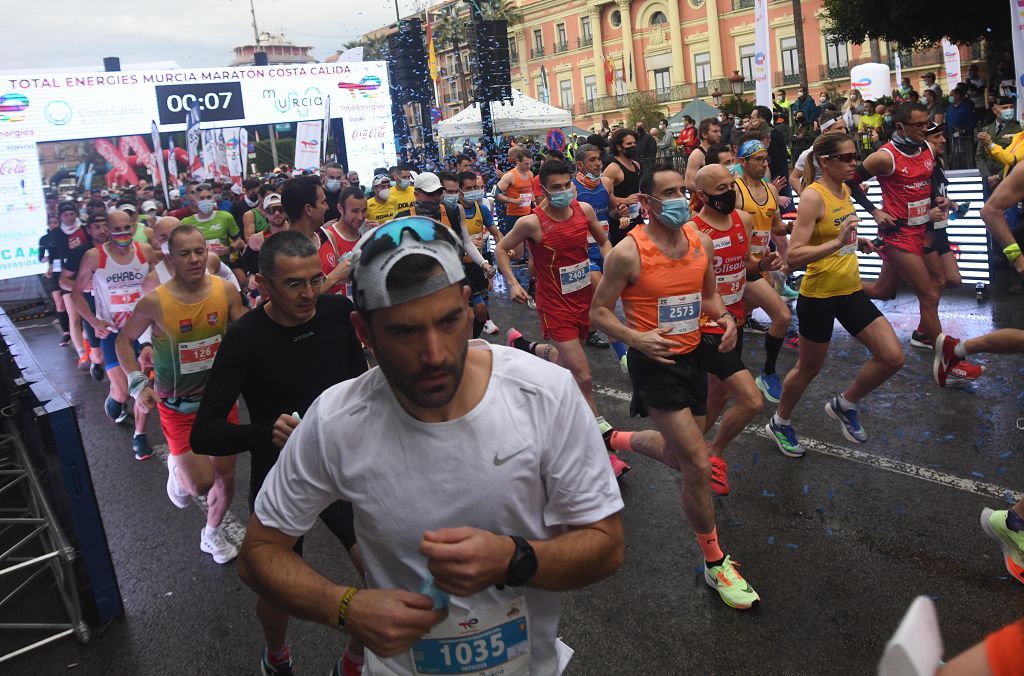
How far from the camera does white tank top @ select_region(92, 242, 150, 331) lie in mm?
8508

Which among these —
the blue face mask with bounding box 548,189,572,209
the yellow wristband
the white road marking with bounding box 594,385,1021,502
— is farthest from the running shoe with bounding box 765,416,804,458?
the yellow wristband

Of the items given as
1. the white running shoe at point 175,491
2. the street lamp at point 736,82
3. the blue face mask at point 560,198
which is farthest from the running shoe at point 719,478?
the street lamp at point 736,82

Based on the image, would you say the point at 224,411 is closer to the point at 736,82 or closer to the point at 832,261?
the point at 832,261

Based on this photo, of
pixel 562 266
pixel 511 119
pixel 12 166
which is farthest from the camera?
pixel 511 119

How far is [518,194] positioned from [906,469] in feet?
30.5

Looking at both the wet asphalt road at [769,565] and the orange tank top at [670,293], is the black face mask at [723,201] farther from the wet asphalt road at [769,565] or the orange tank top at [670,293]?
the wet asphalt road at [769,565]

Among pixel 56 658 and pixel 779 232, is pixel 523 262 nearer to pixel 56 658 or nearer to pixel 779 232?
pixel 779 232

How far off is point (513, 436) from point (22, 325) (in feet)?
64.7

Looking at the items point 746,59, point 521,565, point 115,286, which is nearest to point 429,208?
point 115,286

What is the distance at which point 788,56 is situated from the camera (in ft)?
176

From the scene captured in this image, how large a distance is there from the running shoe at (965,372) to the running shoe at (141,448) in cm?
663

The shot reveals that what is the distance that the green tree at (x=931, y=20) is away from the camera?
1742 cm

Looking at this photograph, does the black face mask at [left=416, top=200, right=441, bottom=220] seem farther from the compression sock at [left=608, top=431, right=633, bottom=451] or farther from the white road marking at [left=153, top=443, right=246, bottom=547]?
the compression sock at [left=608, top=431, right=633, bottom=451]

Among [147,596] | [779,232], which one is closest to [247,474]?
[147,596]
